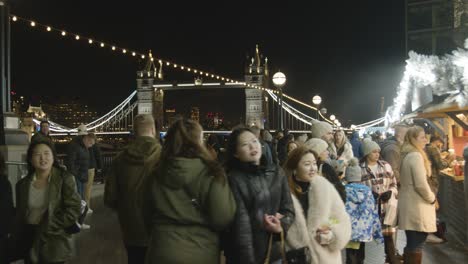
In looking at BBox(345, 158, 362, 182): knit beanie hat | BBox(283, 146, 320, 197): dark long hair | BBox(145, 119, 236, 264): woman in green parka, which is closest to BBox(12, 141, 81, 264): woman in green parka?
BBox(145, 119, 236, 264): woman in green parka

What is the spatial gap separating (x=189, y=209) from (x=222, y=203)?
0.21 m

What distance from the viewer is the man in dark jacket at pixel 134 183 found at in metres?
4.61

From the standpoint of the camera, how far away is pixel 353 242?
5801 mm

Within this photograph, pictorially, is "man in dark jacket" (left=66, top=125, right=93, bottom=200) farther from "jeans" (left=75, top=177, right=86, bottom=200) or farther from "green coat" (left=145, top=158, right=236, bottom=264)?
"green coat" (left=145, top=158, right=236, bottom=264)

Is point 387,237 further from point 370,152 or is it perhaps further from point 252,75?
point 252,75

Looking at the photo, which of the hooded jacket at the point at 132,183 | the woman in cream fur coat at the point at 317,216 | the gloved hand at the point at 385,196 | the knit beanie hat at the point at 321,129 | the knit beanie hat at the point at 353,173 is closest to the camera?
the woman in cream fur coat at the point at 317,216

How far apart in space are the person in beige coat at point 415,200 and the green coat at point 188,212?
3.43m

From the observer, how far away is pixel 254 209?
369 cm

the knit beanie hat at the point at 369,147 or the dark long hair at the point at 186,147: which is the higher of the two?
the dark long hair at the point at 186,147

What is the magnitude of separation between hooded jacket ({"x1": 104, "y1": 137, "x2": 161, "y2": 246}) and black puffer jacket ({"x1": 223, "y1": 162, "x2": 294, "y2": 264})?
1077 mm

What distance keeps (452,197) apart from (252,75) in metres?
68.4

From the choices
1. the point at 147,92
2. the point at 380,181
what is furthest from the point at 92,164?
the point at 147,92

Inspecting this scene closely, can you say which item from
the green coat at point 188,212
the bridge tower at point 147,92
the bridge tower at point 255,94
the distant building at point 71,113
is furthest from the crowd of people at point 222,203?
the distant building at point 71,113

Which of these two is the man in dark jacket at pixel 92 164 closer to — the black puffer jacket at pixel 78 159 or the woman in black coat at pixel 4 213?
the black puffer jacket at pixel 78 159
